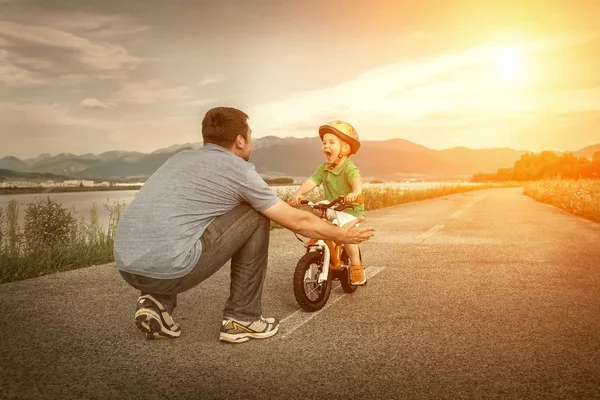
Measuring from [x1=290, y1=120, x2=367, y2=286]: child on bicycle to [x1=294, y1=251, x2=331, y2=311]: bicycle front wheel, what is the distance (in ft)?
1.46

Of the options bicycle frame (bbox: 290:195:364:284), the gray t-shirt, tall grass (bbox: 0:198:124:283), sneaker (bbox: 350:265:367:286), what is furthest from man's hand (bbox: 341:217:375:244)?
tall grass (bbox: 0:198:124:283)

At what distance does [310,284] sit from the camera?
522 centimetres

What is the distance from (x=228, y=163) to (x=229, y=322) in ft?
4.14

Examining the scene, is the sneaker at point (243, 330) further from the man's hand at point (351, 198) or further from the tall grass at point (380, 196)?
the tall grass at point (380, 196)

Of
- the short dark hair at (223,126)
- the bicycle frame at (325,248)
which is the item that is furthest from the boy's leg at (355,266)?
the short dark hair at (223,126)

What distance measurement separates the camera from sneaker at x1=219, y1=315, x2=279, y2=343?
411cm

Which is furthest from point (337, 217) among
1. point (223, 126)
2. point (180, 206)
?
point (180, 206)

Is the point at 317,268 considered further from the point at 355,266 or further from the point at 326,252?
the point at 355,266

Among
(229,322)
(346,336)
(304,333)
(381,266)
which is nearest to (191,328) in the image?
(229,322)

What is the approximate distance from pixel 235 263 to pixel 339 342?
103 centimetres

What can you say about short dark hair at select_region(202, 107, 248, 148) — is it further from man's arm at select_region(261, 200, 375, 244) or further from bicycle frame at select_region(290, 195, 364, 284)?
bicycle frame at select_region(290, 195, 364, 284)

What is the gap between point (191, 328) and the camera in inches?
179

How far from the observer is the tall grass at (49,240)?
298 inches

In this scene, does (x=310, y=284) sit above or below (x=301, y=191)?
below
